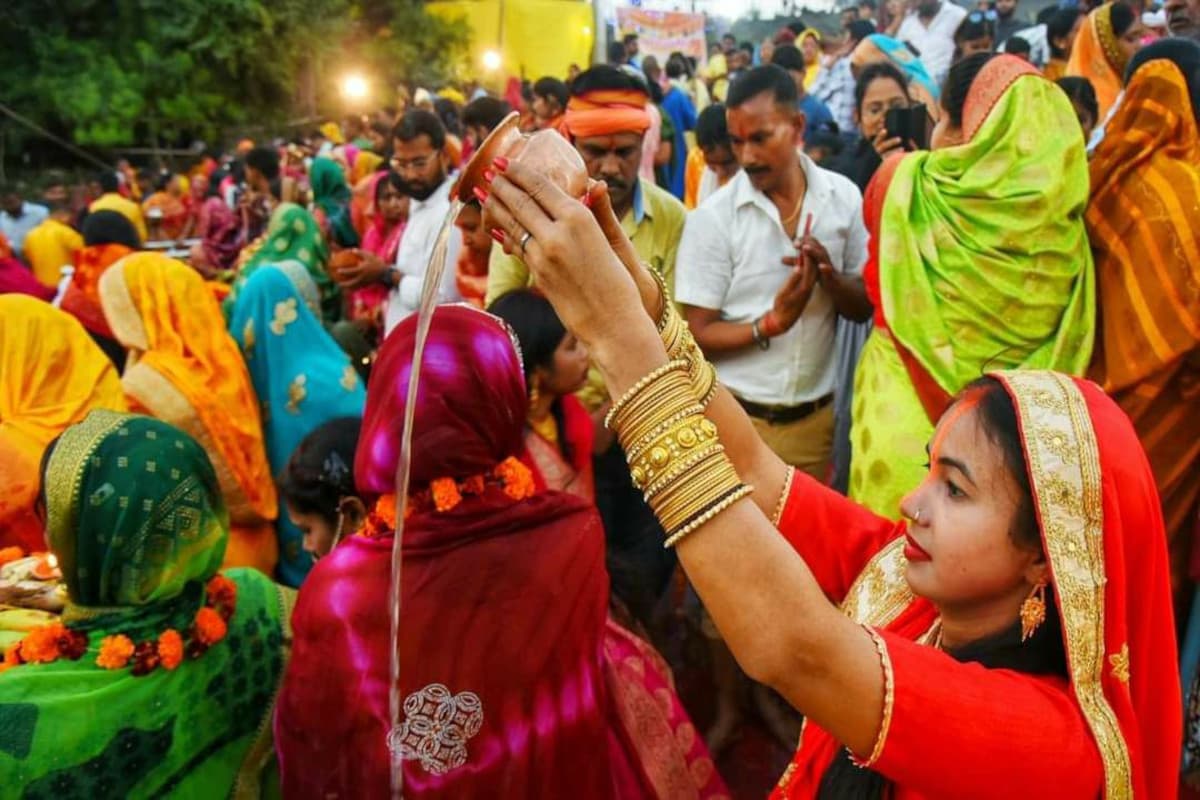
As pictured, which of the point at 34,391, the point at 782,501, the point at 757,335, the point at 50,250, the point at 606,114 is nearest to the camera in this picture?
the point at 782,501

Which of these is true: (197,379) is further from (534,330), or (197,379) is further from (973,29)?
(973,29)

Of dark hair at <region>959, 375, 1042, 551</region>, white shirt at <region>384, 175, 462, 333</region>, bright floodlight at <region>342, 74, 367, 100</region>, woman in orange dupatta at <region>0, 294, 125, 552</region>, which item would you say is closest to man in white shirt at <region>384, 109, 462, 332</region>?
white shirt at <region>384, 175, 462, 333</region>

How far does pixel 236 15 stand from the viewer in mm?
18297

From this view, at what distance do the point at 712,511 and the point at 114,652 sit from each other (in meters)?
1.46

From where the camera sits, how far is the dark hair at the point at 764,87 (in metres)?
3.28

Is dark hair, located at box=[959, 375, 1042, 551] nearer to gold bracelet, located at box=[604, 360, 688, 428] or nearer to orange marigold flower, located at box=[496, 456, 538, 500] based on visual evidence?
gold bracelet, located at box=[604, 360, 688, 428]

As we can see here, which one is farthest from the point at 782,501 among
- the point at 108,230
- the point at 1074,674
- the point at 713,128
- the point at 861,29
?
the point at 861,29

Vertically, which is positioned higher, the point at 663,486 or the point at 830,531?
the point at 663,486

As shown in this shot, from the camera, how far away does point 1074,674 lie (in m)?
1.25

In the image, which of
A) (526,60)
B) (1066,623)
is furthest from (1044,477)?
(526,60)

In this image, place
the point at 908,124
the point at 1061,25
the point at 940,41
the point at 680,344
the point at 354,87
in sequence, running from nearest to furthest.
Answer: the point at 680,344, the point at 908,124, the point at 1061,25, the point at 940,41, the point at 354,87

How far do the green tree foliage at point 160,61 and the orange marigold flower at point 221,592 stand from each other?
683 inches

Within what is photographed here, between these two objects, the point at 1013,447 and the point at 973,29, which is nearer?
the point at 1013,447

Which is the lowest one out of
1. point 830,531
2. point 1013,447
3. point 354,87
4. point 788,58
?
point 354,87
